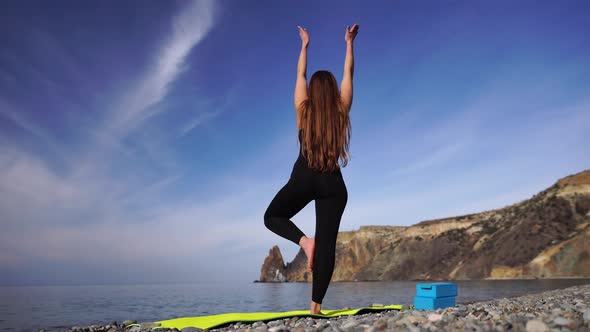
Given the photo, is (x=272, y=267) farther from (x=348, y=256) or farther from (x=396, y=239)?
(x=396, y=239)

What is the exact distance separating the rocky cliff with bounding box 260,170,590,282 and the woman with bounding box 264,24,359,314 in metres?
62.9

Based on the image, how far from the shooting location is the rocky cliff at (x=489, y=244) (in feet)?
200

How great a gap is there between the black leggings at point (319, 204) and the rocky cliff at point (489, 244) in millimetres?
62847

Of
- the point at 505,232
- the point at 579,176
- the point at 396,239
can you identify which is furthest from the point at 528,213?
the point at 396,239

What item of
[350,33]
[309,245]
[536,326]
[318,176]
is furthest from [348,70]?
[536,326]

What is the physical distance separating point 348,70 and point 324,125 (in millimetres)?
853

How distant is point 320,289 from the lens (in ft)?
16.1

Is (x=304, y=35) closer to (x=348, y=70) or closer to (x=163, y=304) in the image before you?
(x=348, y=70)

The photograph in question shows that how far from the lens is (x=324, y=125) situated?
489 cm

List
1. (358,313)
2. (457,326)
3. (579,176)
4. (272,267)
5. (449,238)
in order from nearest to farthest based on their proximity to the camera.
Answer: (457,326) → (358,313) → (579,176) → (449,238) → (272,267)

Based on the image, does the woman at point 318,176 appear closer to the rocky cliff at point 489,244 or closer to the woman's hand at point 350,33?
the woman's hand at point 350,33

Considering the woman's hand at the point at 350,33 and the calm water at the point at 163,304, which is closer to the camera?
the woman's hand at the point at 350,33

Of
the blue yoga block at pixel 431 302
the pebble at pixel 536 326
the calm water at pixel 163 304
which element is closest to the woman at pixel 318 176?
the blue yoga block at pixel 431 302

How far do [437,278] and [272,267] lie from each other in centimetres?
6603
